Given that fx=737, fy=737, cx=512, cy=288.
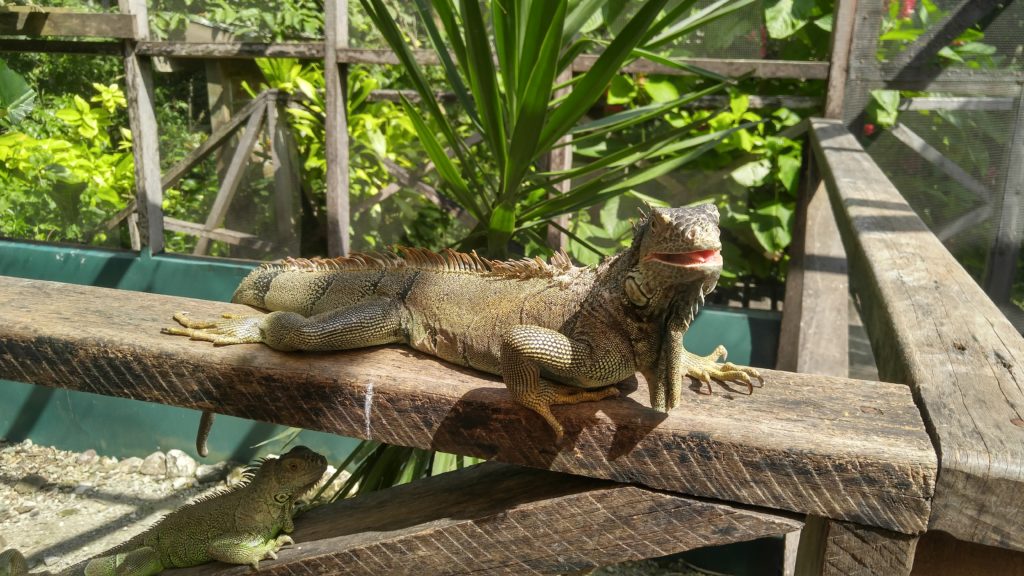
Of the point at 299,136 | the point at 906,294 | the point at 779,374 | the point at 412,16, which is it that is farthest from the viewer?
the point at 299,136

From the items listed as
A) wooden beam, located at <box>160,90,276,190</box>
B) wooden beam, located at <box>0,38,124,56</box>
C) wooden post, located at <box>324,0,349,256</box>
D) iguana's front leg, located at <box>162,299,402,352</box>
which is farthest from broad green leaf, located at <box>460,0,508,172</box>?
wooden beam, located at <box>0,38,124,56</box>

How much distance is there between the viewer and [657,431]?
1.25m

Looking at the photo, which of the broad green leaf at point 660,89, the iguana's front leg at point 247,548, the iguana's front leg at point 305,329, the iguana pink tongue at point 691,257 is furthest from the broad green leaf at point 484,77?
the broad green leaf at point 660,89

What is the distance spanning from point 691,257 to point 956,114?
9.84ft

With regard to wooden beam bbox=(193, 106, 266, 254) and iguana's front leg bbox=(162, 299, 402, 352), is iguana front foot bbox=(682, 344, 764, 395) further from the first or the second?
wooden beam bbox=(193, 106, 266, 254)

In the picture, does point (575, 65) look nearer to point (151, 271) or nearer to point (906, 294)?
point (906, 294)

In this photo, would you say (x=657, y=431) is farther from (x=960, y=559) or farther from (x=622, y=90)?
(x=622, y=90)

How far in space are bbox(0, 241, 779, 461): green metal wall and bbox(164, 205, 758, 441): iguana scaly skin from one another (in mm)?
2317

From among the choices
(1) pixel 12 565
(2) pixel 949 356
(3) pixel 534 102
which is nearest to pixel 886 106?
(3) pixel 534 102

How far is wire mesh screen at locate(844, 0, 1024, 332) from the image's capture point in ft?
11.1

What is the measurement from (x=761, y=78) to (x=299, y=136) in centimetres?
271

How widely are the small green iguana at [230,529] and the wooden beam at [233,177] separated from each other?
8.64 ft

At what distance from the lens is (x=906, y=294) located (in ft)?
5.36

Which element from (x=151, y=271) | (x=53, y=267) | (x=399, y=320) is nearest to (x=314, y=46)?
(x=151, y=271)
